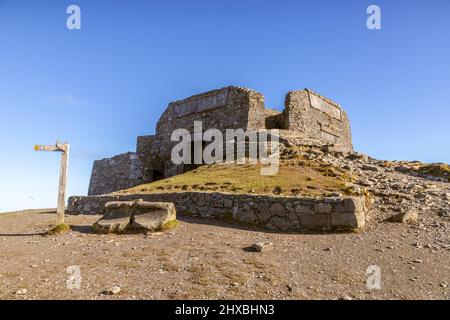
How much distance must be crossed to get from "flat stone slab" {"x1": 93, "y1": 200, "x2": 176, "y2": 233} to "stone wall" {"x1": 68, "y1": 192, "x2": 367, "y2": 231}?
6.49 ft

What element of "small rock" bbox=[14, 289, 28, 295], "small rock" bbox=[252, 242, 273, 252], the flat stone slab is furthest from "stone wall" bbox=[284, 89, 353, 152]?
"small rock" bbox=[14, 289, 28, 295]

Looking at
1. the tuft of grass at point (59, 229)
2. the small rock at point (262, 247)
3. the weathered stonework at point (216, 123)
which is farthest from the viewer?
the weathered stonework at point (216, 123)

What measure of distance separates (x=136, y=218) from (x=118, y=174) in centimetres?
1772

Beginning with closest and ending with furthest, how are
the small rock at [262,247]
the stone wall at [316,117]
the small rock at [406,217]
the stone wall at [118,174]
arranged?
the small rock at [262,247], the small rock at [406,217], the stone wall at [316,117], the stone wall at [118,174]

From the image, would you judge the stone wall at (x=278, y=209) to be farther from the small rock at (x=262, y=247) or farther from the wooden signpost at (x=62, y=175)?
the wooden signpost at (x=62, y=175)

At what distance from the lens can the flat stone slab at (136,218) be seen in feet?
34.8

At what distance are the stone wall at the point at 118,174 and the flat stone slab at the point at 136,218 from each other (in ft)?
51.1

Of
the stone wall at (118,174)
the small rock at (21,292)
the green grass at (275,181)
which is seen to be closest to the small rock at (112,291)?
the small rock at (21,292)

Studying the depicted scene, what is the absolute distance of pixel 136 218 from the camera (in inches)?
432

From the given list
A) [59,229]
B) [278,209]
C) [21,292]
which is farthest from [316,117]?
[21,292]

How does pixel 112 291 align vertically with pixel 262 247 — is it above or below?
below

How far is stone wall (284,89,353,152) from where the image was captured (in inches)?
984

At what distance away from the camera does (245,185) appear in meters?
13.4

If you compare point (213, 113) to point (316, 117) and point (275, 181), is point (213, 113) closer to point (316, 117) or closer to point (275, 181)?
point (316, 117)
